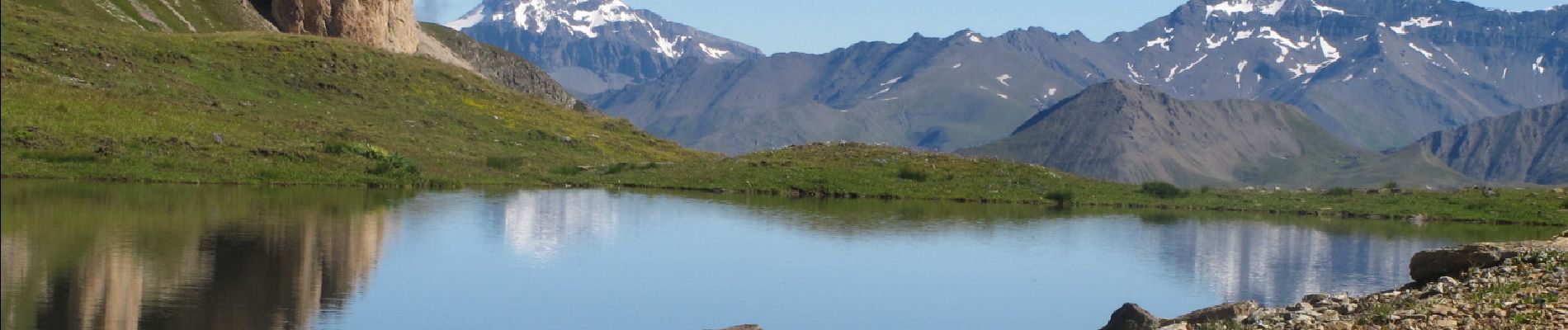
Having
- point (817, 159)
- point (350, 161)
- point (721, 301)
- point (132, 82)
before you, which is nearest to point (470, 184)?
point (350, 161)

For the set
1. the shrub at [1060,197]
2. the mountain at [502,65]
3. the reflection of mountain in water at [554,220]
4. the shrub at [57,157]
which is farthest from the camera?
the mountain at [502,65]

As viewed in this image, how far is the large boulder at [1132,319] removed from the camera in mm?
24203

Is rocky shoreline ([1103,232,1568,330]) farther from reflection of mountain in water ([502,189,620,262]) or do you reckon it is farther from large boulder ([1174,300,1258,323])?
reflection of mountain in water ([502,189,620,262])

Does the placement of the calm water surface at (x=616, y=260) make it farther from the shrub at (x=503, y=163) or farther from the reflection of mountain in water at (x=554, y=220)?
the shrub at (x=503, y=163)

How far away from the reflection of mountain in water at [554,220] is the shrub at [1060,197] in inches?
767

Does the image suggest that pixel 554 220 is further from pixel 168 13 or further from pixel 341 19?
pixel 341 19

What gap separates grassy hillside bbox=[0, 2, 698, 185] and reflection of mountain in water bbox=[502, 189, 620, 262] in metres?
4.70

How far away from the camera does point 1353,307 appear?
76.6 ft

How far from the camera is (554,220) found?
42688 mm

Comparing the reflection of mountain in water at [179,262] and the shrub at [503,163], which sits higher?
the shrub at [503,163]

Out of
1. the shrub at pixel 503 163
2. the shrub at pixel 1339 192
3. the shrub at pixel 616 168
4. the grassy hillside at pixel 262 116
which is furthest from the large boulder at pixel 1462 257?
the shrub at pixel 1339 192

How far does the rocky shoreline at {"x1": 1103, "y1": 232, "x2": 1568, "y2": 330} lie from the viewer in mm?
21484

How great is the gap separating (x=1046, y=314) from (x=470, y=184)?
31331 millimetres

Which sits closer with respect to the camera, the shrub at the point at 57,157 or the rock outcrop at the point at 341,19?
the shrub at the point at 57,157
